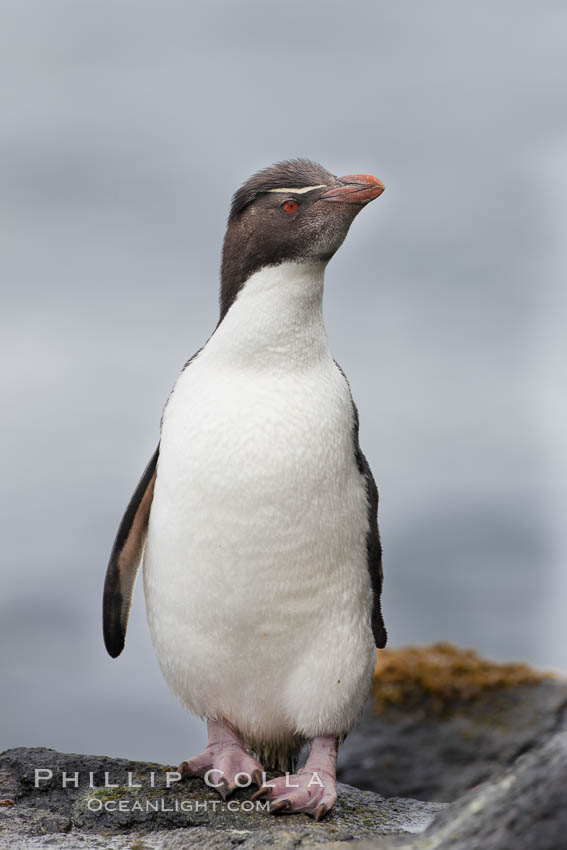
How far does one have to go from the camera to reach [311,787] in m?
3.25

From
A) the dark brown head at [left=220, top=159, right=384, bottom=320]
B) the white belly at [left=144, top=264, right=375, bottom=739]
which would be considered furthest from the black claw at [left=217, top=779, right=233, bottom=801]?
the dark brown head at [left=220, top=159, right=384, bottom=320]

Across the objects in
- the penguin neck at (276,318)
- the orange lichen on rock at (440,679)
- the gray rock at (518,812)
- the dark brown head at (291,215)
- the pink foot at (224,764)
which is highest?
the dark brown head at (291,215)

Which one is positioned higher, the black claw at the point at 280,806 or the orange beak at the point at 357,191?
the orange beak at the point at 357,191

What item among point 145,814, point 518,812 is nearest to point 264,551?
point 145,814

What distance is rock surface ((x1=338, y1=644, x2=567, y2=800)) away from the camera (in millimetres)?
5023

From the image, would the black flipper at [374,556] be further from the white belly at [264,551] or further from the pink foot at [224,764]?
the pink foot at [224,764]

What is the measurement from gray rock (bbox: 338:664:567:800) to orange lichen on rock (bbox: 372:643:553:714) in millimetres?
26

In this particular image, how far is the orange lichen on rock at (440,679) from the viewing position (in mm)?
5332

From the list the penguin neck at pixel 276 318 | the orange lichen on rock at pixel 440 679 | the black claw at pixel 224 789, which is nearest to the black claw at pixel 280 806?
the black claw at pixel 224 789

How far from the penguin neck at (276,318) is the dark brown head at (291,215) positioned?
0.14ft

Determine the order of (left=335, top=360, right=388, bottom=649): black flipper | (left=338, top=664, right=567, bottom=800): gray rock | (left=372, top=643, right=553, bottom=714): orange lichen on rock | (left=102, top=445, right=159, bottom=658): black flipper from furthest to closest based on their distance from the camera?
(left=372, top=643, right=553, bottom=714): orange lichen on rock < (left=338, top=664, right=567, bottom=800): gray rock < (left=102, top=445, right=159, bottom=658): black flipper < (left=335, top=360, right=388, bottom=649): black flipper

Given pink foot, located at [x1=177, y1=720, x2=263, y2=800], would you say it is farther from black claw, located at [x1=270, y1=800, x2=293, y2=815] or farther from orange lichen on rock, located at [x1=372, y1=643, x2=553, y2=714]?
orange lichen on rock, located at [x1=372, y1=643, x2=553, y2=714]

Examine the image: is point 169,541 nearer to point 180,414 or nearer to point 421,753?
point 180,414

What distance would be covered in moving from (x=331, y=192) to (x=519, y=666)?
127 inches
